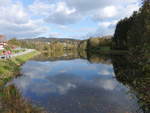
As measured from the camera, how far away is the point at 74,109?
15141 millimetres

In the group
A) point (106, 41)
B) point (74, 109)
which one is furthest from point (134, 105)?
point (106, 41)

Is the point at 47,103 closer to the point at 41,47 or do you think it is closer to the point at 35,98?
the point at 35,98

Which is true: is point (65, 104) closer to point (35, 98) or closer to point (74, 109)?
point (74, 109)

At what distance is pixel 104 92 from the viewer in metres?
21.0

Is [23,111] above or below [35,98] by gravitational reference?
above

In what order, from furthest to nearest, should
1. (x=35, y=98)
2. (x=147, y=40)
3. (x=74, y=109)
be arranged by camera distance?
1. (x=35, y=98)
2. (x=74, y=109)
3. (x=147, y=40)

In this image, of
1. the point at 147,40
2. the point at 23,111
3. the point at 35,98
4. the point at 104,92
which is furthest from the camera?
the point at 104,92

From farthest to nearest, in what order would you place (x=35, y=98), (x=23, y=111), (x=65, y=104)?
(x=35, y=98), (x=65, y=104), (x=23, y=111)

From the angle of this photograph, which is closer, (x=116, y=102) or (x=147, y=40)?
(x=147, y=40)

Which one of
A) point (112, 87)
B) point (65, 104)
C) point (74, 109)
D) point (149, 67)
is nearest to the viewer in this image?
point (149, 67)

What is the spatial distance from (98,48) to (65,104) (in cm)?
9643

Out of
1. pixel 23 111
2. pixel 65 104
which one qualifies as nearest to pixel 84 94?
pixel 65 104

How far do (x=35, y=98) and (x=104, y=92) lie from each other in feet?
24.6

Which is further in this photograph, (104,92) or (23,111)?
(104,92)
